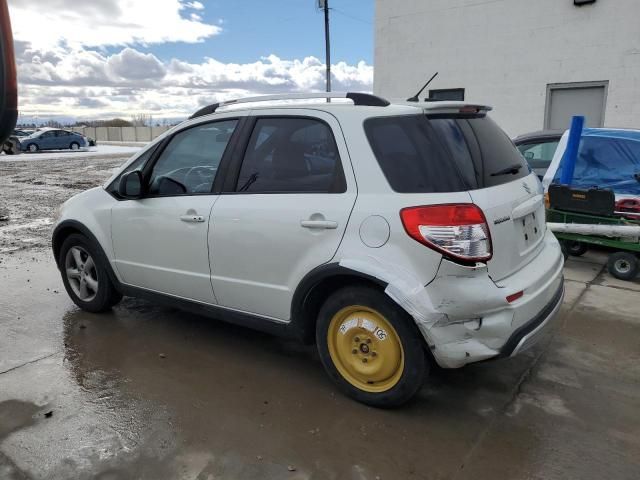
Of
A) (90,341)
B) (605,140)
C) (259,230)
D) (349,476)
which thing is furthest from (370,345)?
(605,140)

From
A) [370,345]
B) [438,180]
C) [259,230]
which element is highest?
[438,180]

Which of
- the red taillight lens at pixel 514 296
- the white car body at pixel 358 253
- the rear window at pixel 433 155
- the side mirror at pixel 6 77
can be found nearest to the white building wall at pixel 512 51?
the white car body at pixel 358 253

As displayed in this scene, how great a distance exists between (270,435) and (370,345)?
0.76 metres

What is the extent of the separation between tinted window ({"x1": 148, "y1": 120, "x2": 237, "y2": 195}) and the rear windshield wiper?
1789mm

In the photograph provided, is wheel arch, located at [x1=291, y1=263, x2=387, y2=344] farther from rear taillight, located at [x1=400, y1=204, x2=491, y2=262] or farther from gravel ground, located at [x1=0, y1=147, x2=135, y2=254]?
gravel ground, located at [x1=0, y1=147, x2=135, y2=254]

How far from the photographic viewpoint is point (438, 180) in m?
2.79

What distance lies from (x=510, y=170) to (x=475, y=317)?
1024 mm

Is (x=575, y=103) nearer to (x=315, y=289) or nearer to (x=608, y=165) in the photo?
(x=608, y=165)

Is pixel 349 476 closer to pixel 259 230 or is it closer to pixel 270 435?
pixel 270 435

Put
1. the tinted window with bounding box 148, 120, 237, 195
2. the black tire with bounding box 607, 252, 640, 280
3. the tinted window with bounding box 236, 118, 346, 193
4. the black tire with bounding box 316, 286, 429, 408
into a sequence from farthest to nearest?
the black tire with bounding box 607, 252, 640, 280 < the tinted window with bounding box 148, 120, 237, 195 < the tinted window with bounding box 236, 118, 346, 193 < the black tire with bounding box 316, 286, 429, 408

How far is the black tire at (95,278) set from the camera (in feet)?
14.7

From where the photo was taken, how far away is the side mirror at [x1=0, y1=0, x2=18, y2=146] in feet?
5.39

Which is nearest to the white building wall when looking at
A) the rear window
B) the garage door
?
the garage door

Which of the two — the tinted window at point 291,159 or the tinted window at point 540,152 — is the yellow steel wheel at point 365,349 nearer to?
the tinted window at point 291,159
